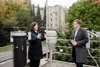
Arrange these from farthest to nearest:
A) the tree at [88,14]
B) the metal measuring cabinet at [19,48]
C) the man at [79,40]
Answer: the tree at [88,14], the metal measuring cabinet at [19,48], the man at [79,40]

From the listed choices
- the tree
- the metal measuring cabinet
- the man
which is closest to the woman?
the man

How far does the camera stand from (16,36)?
6328 mm

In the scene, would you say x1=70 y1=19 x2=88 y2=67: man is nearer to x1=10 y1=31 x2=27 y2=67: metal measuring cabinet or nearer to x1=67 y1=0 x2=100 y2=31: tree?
x1=10 y1=31 x2=27 y2=67: metal measuring cabinet

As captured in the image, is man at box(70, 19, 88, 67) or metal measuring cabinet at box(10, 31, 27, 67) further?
metal measuring cabinet at box(10, 31, 27, 67)

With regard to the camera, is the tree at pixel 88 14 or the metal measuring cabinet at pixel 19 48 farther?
the tree at pixel 88 14

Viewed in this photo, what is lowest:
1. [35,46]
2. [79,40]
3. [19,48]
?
[19,48]

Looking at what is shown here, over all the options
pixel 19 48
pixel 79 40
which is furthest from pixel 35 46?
pixel 19 48

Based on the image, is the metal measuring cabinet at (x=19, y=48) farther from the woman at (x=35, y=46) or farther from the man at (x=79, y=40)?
the man at (x=79, y=40)

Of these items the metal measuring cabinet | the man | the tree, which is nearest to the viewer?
the man

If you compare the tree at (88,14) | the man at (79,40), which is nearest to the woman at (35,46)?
the man at (79,40)

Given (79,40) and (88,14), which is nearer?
(79,40)

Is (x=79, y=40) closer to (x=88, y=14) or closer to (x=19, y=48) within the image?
(x=19, y=48)

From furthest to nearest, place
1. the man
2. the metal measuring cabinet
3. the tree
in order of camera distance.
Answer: the tree → the metal measuring cabinet → the man

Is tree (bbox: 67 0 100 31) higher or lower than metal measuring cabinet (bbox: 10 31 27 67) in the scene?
higher
